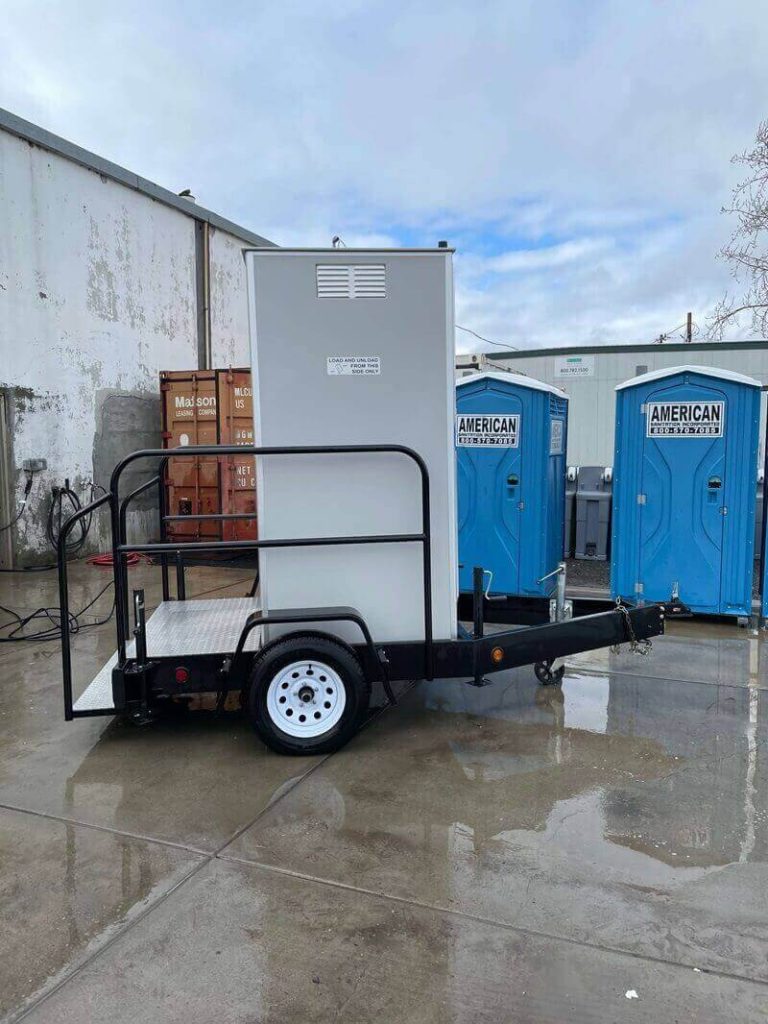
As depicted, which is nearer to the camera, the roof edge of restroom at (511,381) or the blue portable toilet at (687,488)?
the blue portable toilet at (687,488)

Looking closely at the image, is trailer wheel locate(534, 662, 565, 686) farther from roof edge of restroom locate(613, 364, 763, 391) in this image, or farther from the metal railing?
roof edge of restroom locate(613, 364, 763, 391)

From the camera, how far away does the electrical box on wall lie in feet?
12.8

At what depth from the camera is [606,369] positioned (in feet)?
57.1

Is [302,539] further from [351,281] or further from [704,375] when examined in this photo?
[704,375]

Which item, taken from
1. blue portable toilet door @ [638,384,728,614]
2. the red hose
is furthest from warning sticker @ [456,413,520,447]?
the red hose

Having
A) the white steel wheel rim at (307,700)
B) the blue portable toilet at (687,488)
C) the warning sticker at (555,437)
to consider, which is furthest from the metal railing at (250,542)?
the blue portable toilet at (687,488)

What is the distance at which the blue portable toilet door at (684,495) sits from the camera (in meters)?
6.42

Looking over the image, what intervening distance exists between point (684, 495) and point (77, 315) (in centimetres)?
824

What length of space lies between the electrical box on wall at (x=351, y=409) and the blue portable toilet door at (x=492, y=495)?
298cm

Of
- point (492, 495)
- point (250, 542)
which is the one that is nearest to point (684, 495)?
point (492, 495)

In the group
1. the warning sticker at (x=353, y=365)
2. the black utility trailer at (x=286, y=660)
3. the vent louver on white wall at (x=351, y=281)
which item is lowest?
the black utility trailer at (x=286, y=660)

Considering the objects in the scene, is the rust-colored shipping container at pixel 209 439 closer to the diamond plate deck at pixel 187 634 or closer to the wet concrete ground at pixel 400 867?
the diamond plate deck at pixel 187 634

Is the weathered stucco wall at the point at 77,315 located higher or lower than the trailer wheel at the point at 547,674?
higher

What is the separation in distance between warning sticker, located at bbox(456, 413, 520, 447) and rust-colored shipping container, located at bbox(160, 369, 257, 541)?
15.6ft
